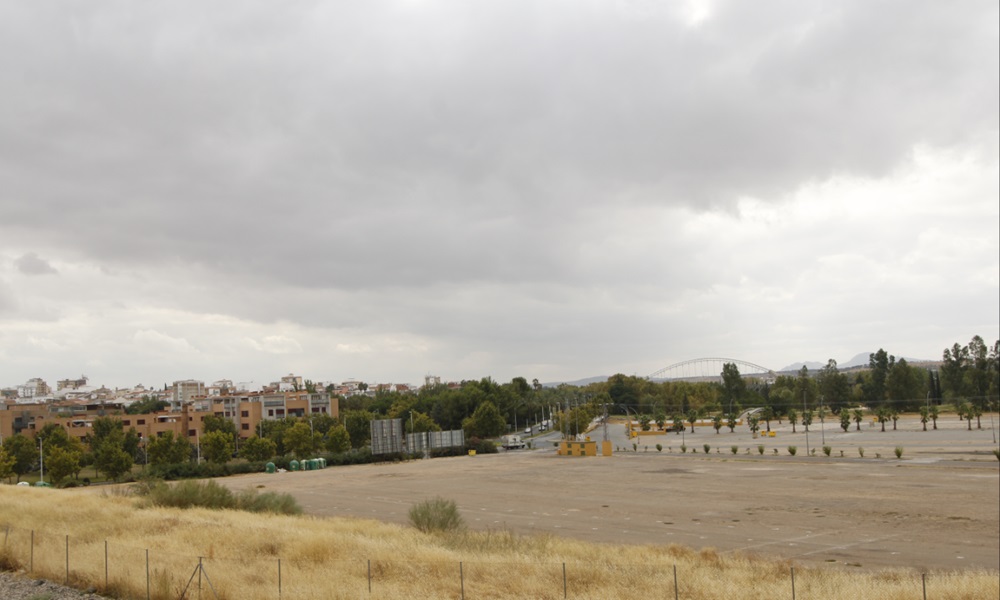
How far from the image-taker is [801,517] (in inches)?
1373

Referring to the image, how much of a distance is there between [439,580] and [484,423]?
332 feet

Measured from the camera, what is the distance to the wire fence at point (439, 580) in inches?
611

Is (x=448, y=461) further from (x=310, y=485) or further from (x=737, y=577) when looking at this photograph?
(x=737, y=577)

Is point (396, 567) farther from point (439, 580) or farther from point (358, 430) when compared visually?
point (358, 430)

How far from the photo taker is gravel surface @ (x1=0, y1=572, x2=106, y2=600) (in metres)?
17.2

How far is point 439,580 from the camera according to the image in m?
16.6

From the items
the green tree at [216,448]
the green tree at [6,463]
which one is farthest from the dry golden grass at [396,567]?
the green tree at [216,448]

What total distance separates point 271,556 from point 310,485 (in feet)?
138

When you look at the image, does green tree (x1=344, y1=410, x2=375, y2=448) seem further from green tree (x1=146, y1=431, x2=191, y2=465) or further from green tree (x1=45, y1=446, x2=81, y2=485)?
green tree (x1=45, y1=446, x2=81, y2=485)

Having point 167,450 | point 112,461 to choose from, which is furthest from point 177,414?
point 112,461

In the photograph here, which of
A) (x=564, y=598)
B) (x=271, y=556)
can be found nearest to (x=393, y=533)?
(x=271, y=556)

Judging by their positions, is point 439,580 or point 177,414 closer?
point 439,580

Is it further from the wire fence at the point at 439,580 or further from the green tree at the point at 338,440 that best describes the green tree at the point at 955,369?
the wire fence at the point at 439,580

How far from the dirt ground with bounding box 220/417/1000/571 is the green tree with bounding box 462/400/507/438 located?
1402 inches
